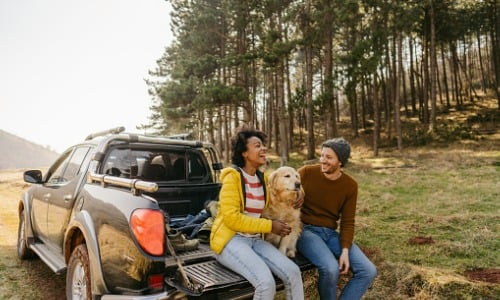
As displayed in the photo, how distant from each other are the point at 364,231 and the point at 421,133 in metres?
20.5

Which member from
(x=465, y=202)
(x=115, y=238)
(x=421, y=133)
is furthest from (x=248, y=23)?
(x=115, y=238)

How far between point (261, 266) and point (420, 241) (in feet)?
13.1

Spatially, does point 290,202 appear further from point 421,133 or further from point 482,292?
point 421,133

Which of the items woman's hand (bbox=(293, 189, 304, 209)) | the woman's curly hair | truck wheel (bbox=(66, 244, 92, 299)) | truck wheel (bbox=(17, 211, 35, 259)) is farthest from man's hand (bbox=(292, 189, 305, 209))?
truck wheel (bbox=(17, 211, 35, 259))

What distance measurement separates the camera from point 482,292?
3.83m

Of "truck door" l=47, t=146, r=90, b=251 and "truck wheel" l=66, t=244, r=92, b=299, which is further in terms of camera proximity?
"truck door" l=47, t=146, r=90, b=251

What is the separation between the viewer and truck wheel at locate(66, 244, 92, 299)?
120 inches

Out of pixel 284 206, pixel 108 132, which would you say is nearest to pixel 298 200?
pixel 284 206

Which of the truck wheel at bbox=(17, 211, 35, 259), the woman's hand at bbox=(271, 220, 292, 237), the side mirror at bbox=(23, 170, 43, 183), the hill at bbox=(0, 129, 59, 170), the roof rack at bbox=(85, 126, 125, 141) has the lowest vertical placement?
the truck wheel at bbox=(17, 211, 35, 259)

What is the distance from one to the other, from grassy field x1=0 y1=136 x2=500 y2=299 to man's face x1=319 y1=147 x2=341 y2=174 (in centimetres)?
167

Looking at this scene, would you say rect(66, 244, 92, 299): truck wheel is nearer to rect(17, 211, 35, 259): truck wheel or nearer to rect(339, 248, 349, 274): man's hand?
rect(339, 248, 349, 274): man's hand

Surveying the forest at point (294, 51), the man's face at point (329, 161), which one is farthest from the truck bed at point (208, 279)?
the forest at point (294, 51)

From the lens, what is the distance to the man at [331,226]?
11.1 feet

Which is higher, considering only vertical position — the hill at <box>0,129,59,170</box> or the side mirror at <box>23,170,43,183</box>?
the hill at <box>0,129,59,170</box>
